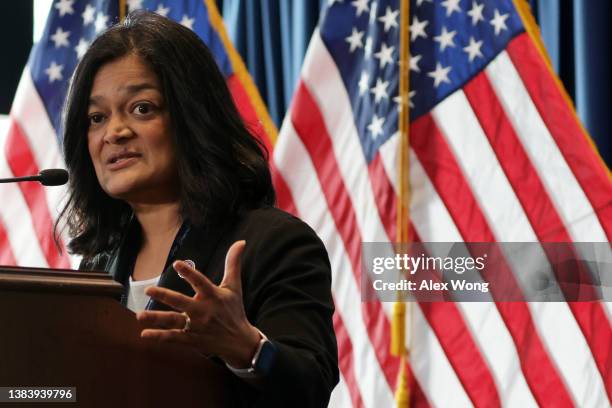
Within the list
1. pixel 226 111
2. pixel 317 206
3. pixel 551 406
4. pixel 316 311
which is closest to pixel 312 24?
pixel 317 206

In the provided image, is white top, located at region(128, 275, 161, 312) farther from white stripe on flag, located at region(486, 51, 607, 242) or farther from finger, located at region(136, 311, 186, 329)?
white stripe on flag, located at region(486, 51, 607, 242)

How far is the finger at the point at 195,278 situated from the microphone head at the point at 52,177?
1.45 ft

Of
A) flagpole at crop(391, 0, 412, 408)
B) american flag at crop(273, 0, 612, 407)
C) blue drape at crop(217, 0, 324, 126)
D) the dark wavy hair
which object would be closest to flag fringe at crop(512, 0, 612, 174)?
american flag at crop(273, 0, 612, 407)

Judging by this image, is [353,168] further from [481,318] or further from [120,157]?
[120,157]

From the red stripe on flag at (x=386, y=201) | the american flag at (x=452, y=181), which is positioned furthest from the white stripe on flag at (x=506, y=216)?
the red stripe on flag at (x=386, y=201)

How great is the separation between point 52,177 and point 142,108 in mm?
254

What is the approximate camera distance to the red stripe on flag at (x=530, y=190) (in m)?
2.72

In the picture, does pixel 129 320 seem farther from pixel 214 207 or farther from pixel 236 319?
pixel 214 207

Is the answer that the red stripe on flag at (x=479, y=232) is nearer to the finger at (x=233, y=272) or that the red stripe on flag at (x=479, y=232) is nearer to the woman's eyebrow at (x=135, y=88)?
the woman's eyebrow at (x=135, y=88)

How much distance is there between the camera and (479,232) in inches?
114

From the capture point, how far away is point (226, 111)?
5.57 feet

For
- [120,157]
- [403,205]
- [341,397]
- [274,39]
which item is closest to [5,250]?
[274,39]

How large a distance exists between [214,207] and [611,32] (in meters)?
2.00

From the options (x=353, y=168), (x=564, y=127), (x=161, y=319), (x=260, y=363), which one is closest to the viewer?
(x=161, y=319)
